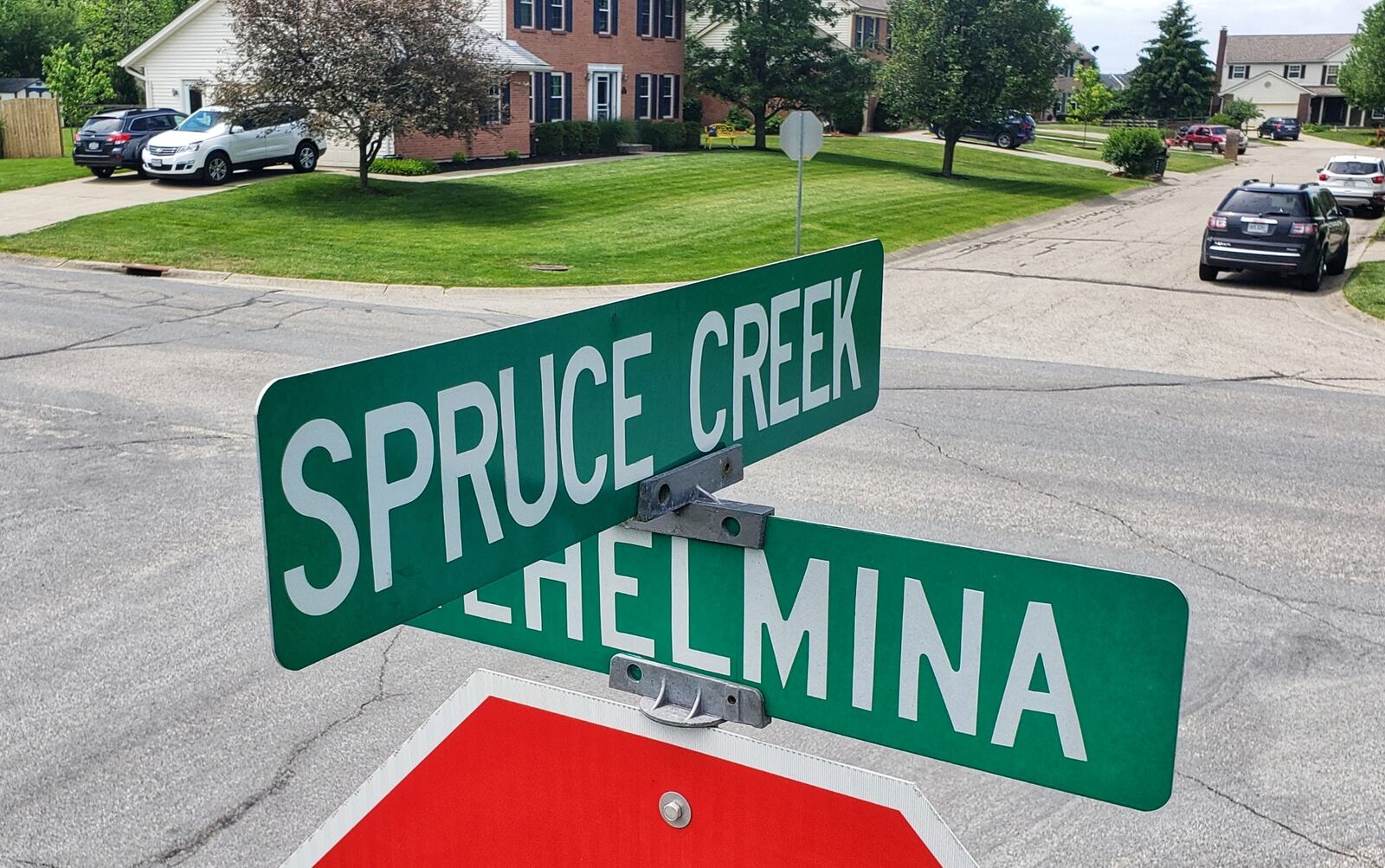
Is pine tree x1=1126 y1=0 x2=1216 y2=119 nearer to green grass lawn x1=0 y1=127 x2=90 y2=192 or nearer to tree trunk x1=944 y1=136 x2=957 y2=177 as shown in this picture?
tree trunk x1=944 y1=136 x2=957 y2=177

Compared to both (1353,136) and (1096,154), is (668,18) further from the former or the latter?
(1353,136)

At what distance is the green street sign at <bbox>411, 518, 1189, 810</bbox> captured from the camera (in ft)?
4.76

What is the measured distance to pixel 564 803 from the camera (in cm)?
177

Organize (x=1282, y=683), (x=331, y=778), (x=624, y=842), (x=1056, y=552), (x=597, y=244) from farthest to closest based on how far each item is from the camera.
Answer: (x=597, y=244) → (x=1056, y=552) → (x=1282, y=683) → (x=331, y=778) → (x=624, y=842)

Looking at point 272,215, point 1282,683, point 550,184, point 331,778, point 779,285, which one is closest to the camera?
point 779,285

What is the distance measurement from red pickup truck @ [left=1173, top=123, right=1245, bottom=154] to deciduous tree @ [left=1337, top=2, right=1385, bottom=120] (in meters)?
12.5

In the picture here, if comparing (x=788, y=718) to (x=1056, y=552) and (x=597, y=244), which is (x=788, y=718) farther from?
(x=597, y=244)

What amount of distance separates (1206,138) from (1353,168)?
3608 centimetres

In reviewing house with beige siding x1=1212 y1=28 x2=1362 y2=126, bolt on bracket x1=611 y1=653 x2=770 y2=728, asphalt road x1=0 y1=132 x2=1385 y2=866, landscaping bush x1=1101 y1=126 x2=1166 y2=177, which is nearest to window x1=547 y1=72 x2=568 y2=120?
landscaping bush x1=1101 y1=126 x2=1166 y2=177

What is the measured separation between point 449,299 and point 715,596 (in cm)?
1776

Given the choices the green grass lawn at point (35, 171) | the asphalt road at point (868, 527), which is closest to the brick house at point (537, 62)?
the green grass lawn at point (35, 171)

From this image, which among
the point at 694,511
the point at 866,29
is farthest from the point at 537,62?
the point at 694,511

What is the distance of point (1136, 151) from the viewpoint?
4853 centimetres

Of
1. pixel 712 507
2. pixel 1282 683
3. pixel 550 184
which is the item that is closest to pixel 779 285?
pixel 712 507
